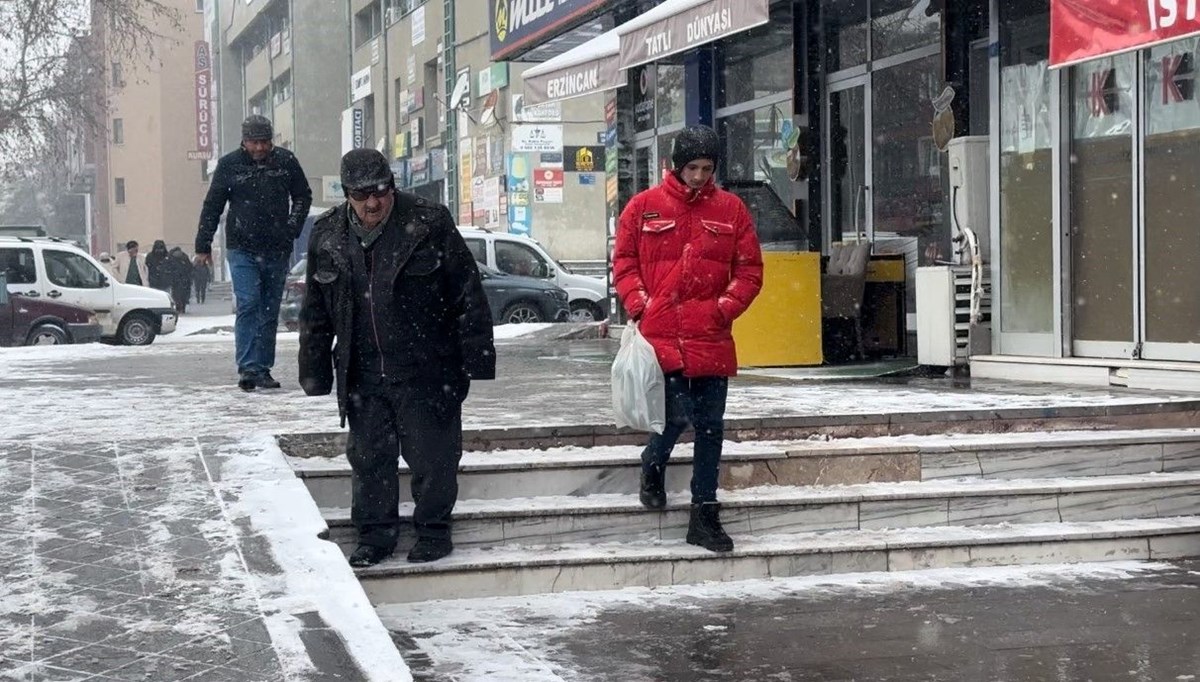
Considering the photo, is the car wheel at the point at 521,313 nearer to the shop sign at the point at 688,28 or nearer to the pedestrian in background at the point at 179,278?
the shop sign at the point at 688,28

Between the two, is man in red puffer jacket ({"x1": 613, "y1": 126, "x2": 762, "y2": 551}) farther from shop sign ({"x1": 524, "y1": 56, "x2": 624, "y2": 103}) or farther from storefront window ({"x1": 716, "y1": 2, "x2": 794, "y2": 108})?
storefront window ({"x1": 716, "y1": 2, "x2": 794, "y2": 108})

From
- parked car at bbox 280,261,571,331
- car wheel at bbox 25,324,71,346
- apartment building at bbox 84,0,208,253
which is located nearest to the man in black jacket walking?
parked car at bbox 280,261,571,331

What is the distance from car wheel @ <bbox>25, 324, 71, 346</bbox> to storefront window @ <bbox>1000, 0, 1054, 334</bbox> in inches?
576

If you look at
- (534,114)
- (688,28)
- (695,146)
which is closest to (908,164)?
(688,28)

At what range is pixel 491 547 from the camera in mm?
6715

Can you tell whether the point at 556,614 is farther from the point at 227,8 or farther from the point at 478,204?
the point at 227,8

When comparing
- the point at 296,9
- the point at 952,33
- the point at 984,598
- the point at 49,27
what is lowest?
the point at 984,598

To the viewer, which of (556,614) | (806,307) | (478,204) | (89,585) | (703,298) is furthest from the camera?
(478,204)

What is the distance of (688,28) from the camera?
11.4m

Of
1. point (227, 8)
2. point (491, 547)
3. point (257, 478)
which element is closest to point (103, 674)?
point (257, 478)

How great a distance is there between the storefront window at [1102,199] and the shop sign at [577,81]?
4.52 meters

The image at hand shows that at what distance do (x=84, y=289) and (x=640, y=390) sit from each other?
1709 centimetres

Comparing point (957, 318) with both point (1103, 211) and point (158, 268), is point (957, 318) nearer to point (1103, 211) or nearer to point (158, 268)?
point (1103, 211)

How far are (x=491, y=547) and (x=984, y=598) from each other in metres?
2.02
